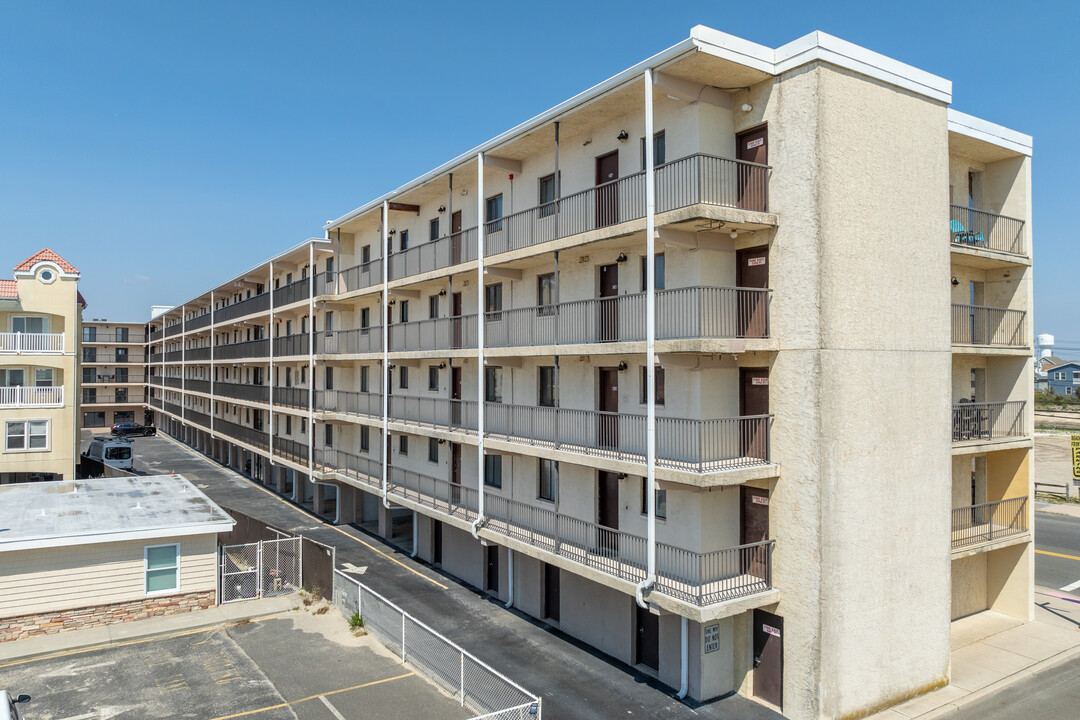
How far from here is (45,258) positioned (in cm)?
3181

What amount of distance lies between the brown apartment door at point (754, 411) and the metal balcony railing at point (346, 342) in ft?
52.3

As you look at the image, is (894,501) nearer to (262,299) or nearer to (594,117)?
(594,117)

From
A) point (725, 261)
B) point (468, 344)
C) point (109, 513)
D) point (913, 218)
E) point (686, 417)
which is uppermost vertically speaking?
point (913, 218)

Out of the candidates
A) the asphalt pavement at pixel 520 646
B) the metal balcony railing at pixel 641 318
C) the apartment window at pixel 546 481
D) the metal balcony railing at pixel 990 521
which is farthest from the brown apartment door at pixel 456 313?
the metal balcony railing at pixel 990 521

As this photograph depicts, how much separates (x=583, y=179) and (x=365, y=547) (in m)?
16.0

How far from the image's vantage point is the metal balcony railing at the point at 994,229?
1854cm

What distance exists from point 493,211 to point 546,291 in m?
3.71

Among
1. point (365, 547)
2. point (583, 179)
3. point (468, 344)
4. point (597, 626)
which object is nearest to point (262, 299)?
point (365, 547)

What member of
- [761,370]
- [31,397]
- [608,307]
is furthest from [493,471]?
[31,397]

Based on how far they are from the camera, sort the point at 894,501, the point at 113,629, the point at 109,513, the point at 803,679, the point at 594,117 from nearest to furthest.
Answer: the point at 803,679
the point at 894,501
the point at 594,117
the point at 113,629
the point at 109,513

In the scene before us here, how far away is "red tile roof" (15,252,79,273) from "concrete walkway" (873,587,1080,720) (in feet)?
115

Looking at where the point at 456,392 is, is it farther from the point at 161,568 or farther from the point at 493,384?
the point at 161,568

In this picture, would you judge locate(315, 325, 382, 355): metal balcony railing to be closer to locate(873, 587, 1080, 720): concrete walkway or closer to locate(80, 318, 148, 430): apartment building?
locate(873, 587, 1080, 720): concrete walkway

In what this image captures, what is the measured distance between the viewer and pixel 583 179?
17.3m
